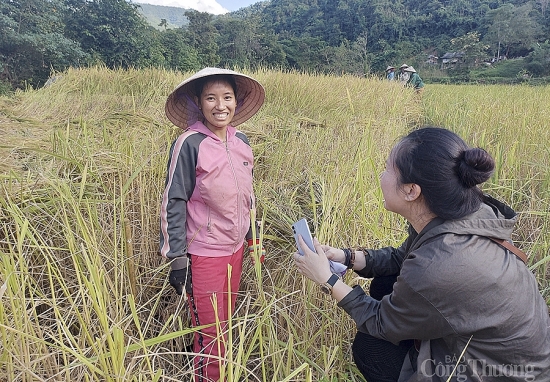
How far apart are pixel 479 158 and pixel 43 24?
50.0 ft

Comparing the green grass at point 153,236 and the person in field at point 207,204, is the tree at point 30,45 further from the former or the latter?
the person in field at point 207,204

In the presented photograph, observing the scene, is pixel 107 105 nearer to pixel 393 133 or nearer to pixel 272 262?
pixel 393 133

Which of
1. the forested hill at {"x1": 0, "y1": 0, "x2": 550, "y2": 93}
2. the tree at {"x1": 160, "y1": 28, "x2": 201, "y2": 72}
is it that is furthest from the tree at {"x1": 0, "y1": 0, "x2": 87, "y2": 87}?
the tree at {"x1": 160, "y1": 28, "x2": 201, "y2": 72}

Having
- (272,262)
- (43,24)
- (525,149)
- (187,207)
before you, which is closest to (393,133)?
(525,149)

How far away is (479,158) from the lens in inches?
32.7

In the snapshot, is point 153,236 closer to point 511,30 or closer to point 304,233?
point 304,233

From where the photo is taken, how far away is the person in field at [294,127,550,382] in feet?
2.68

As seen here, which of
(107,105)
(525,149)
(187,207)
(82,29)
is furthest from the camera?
(82,29)

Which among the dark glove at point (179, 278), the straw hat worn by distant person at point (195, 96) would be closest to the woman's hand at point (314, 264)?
the dark glove at point (179, 278)

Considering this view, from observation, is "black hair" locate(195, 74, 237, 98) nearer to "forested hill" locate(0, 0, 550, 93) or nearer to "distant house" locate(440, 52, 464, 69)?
"forested hill" locate(0, 0, 550, 93)

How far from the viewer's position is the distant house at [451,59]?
1380 inches

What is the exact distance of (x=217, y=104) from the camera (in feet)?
4.50

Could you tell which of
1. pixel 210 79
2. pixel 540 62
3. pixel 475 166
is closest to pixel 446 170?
pixel 475 166

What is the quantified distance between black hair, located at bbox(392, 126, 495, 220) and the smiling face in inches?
29.6
